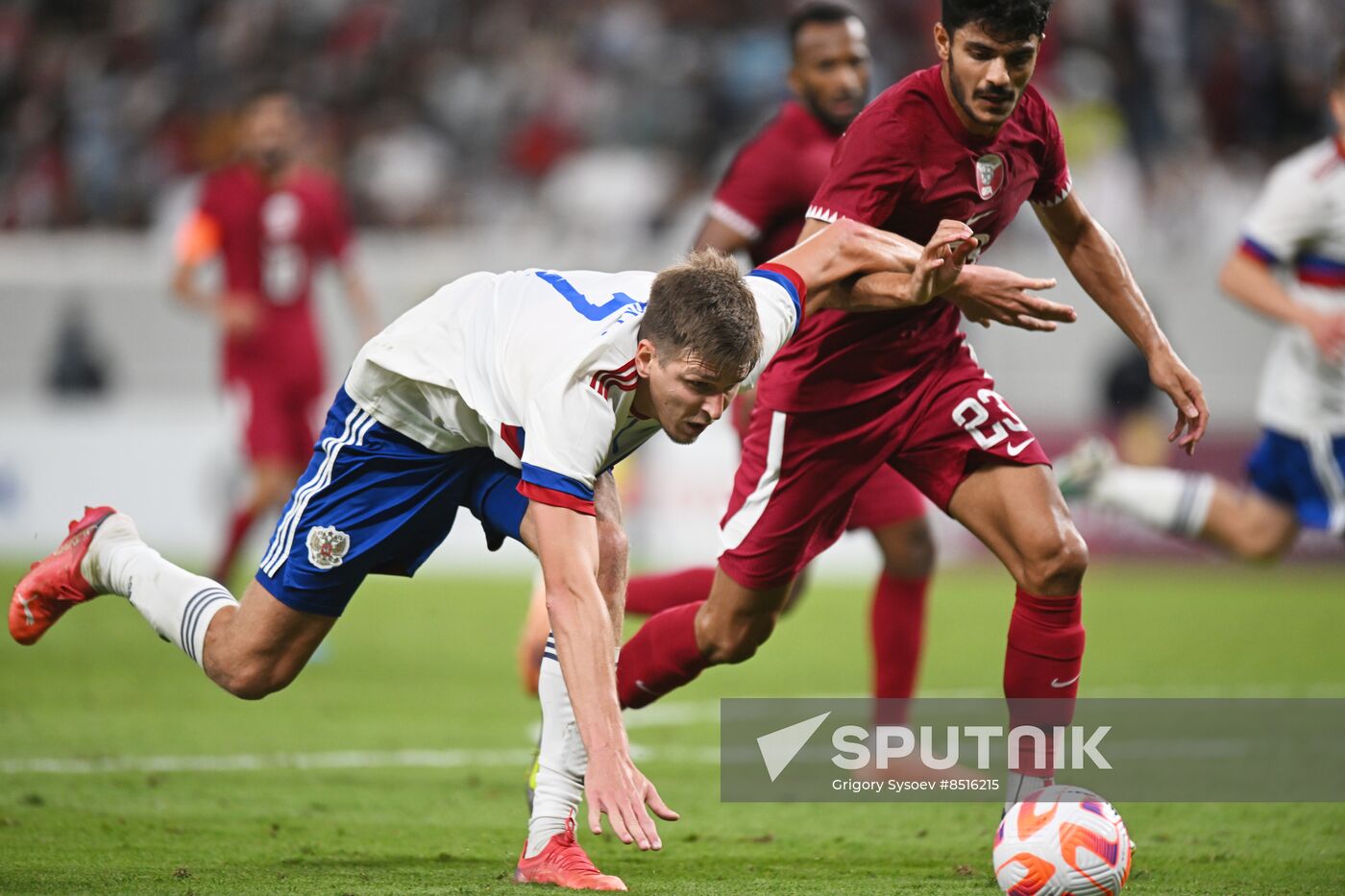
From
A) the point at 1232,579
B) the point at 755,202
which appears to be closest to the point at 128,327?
the point at 1232,579

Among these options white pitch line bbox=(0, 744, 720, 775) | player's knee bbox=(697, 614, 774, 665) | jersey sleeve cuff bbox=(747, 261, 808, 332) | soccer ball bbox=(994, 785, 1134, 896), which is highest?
jersey sleeve cuff bbox=(747, 261, 808, 332)

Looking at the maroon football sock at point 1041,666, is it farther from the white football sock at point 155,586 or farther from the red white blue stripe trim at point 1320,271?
the red white blue stripe trim at point 1320,271

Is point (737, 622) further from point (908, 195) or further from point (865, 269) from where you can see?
point (908, 195)

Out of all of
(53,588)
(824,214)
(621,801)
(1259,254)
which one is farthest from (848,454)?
(1259,254)

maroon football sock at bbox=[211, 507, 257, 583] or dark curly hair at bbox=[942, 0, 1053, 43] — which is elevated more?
dark curly hair at bbox=[942, 0, 1053, 43]

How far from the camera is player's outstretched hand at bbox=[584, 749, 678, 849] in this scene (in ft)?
12.5

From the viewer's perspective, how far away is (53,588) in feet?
18.5

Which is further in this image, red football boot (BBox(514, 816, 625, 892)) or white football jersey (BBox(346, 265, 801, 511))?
red football boot (BBox(514, 816, 625, 892))

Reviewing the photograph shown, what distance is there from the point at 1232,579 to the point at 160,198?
10.9 meters

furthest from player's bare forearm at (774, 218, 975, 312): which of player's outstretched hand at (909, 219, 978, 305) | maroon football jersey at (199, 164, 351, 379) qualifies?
maroon football jersey at (199, 164, 351, 379)

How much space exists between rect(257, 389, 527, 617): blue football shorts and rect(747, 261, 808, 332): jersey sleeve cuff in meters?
0.89

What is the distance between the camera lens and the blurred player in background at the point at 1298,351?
292 inches

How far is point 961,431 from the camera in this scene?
527 centimetres

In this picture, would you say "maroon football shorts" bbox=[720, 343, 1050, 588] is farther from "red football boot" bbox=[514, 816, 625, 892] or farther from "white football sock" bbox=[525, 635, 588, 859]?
"red football boot" bbox=[514, 816, 625, 892]
